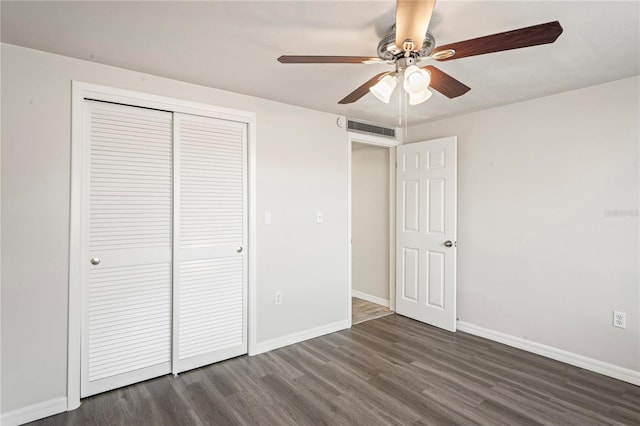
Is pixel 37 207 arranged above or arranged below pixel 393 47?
below

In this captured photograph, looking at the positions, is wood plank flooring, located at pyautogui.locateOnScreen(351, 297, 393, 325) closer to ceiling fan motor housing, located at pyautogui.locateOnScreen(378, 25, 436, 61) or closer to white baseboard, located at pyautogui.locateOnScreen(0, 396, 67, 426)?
white baseboard, located at pyautogui.locateOnScreen(0, 396, 67, 426)

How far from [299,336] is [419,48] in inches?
109

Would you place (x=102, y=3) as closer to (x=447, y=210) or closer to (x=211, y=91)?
(x=211, y=91)

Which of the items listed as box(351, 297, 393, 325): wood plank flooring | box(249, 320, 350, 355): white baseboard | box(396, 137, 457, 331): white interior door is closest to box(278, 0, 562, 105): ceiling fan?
box(396, 137, 457, 331): white interior door

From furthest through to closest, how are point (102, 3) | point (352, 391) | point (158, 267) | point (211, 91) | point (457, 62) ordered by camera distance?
point (211, 91) < point (158, 267) < point (352, 391) < point (457, 62) < point (102, 3)

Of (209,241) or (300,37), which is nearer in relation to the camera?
(300,37)

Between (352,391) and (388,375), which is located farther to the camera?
(388,375)

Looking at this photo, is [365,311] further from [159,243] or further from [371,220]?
[159,243]

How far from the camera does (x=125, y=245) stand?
2.48m

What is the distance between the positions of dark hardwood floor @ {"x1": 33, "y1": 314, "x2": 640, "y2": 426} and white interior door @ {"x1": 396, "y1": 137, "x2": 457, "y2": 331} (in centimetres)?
69

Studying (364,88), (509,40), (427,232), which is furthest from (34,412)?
(427,232)

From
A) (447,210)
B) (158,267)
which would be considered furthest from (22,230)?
(447,210)

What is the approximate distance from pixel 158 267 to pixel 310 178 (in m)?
1.62

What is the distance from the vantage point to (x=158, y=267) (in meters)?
2.62
